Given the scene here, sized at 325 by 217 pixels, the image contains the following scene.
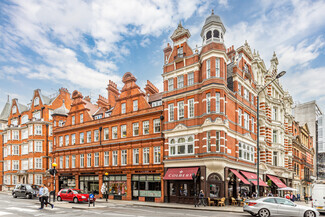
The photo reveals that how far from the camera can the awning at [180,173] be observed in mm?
26575

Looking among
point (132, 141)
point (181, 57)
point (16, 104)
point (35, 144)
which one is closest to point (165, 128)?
point (132, 141)

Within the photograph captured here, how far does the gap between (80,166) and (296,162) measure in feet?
127

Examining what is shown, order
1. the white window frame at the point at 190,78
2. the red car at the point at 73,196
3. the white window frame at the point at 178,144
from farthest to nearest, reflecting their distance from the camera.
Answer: the white window frame at the point at 190,78 → the white window frame at the point at 178,144 → the red car at the point at 73,196

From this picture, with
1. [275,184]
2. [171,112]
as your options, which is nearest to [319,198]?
[171,112]

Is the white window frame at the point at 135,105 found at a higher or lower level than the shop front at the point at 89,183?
higher

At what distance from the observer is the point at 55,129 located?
1785 inches

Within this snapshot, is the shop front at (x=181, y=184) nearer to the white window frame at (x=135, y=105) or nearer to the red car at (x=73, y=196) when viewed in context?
the red car at (x=73, y=196)

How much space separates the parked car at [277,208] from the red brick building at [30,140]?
1579 inches

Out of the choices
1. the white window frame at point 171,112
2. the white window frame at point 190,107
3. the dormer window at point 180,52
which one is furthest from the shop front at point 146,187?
the dormer window at point 180,52

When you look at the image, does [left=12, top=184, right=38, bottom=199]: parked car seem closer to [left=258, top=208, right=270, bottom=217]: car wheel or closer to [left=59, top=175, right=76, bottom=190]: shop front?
[left=59, top=175, right=76, bottom=190]: shop front

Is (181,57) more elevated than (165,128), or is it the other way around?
(181,57)

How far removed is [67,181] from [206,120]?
85.1 feet

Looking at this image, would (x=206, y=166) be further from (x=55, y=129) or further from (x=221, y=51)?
(x=55, y=129)

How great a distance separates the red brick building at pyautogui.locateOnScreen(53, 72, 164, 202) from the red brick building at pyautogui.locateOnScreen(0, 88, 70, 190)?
23.8 ft
